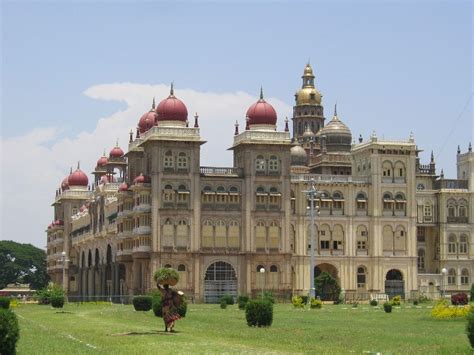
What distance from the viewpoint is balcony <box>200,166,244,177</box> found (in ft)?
334

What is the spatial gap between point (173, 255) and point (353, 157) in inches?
993

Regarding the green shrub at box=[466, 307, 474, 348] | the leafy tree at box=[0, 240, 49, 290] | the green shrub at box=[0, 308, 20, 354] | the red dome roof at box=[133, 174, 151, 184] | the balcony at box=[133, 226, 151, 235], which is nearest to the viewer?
the green shrub at box=[0, 308, 20, 354]

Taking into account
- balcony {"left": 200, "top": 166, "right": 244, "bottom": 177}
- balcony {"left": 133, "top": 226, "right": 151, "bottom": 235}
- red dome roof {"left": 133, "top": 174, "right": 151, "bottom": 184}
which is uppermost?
balcony {"left": 200, "top": 166, "right": 244, "bottom": 177}

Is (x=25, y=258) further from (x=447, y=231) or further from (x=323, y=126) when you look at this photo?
(x=447, y=231)

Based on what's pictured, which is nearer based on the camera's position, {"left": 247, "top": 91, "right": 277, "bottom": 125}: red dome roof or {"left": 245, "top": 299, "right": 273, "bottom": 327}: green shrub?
{"left": 245, "top": 299, "right": 273, "bottom": 327}: green shrub

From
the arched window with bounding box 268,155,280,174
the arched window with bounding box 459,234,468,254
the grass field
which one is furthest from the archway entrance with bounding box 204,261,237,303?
the grass field

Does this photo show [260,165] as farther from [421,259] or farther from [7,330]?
[7,330]

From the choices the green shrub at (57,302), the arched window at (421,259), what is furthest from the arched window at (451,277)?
the green shrub at (57,302)

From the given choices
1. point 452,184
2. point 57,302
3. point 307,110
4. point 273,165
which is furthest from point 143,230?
point 307,110

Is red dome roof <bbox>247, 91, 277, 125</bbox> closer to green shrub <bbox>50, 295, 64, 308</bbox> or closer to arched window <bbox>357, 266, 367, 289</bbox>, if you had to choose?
arched window <bbox>357, 266, 367, 289</bbox>

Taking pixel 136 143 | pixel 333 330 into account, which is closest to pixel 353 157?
pixel 136 143

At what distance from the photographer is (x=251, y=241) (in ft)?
334

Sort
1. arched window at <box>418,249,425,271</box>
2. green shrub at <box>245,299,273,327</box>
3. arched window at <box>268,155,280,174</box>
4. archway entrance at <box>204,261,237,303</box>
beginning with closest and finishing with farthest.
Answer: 1. green shrub at <box>245,299,273,327</box>
2. archway entrance at <box>204,261,237,303</box>
3. arched window at <box>268,155,280,174</box>
4. arched window at <box>418,249,425,271</box>

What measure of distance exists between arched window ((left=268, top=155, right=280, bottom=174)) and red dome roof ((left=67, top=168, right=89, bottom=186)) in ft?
146
